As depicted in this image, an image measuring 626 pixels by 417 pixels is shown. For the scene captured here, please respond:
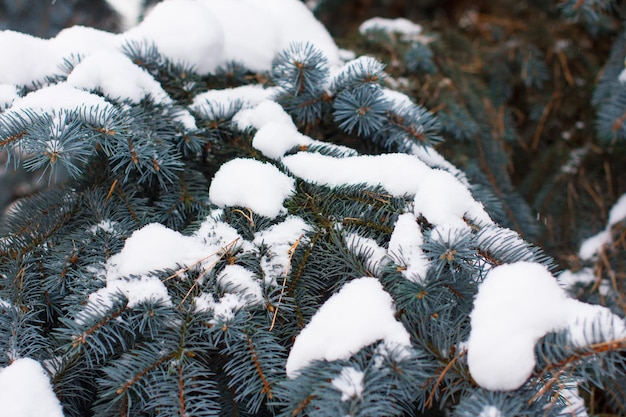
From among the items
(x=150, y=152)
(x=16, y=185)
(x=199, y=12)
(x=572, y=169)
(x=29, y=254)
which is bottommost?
(x=16, y=185)

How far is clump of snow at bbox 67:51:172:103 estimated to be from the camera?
2.81 feet

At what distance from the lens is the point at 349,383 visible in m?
0.59

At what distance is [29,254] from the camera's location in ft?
2.63

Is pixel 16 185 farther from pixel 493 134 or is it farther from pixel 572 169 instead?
pixel 572 169

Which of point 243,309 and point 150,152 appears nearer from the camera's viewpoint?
point 243,309

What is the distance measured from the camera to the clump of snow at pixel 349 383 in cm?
58

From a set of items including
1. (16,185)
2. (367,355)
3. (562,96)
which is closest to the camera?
(367,355)

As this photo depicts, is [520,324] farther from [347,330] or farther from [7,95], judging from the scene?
[7,95]

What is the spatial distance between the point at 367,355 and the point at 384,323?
→ 5 centimetres

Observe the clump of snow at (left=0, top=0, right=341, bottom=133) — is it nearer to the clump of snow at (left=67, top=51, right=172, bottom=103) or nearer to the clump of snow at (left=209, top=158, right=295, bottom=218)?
the clump of snow at (left=67, top=51, right=172, bottom=103)

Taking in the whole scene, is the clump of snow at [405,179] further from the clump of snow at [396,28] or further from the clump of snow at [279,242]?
the clump of snow at [396,28]

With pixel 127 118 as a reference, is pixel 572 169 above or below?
below

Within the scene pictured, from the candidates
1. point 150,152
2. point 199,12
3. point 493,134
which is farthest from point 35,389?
point 493,134

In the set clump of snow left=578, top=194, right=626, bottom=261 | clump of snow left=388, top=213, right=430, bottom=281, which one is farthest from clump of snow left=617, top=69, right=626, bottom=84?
clump of snow left=388, top=213, right=430, bottom=281
